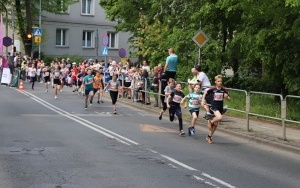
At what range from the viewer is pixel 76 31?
64.5m

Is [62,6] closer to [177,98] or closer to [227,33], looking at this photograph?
[227,33]

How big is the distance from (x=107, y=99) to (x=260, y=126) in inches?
540

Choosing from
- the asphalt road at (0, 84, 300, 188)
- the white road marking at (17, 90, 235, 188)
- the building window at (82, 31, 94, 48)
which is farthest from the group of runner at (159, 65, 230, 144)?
the building window at (82, 31, 94, 48)

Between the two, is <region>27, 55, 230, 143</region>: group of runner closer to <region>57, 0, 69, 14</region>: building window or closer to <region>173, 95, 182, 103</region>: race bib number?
<region>173, 95, 182, 103</region>: race bib number

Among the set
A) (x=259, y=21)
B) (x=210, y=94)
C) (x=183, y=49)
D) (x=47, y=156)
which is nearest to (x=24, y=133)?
(x=47, y=156)

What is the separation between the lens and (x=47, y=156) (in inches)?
456

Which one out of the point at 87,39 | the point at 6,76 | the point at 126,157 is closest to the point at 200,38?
the point at 126,157

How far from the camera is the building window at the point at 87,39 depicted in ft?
215

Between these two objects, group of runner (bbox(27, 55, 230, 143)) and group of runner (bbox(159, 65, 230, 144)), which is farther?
group of runner (bbox(27, 55, 230, 143))

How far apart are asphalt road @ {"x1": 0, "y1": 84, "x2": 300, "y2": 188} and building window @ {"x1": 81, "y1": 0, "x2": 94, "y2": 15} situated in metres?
47.2

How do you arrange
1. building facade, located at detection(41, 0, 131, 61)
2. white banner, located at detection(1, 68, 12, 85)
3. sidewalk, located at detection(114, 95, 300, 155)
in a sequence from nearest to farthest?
1. sidewalk, located at detection(114, 95, 300, 155)
2. white banner, located at detection(1, 68, 12, 85)
3. building facade, located at detection(41, 0, 131, 61)

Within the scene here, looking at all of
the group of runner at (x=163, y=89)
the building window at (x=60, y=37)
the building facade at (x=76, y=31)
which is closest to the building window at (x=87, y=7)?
the building facade at (x=76, y=31)

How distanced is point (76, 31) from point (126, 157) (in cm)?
5390

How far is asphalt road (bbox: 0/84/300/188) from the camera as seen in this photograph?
9.42 meters
